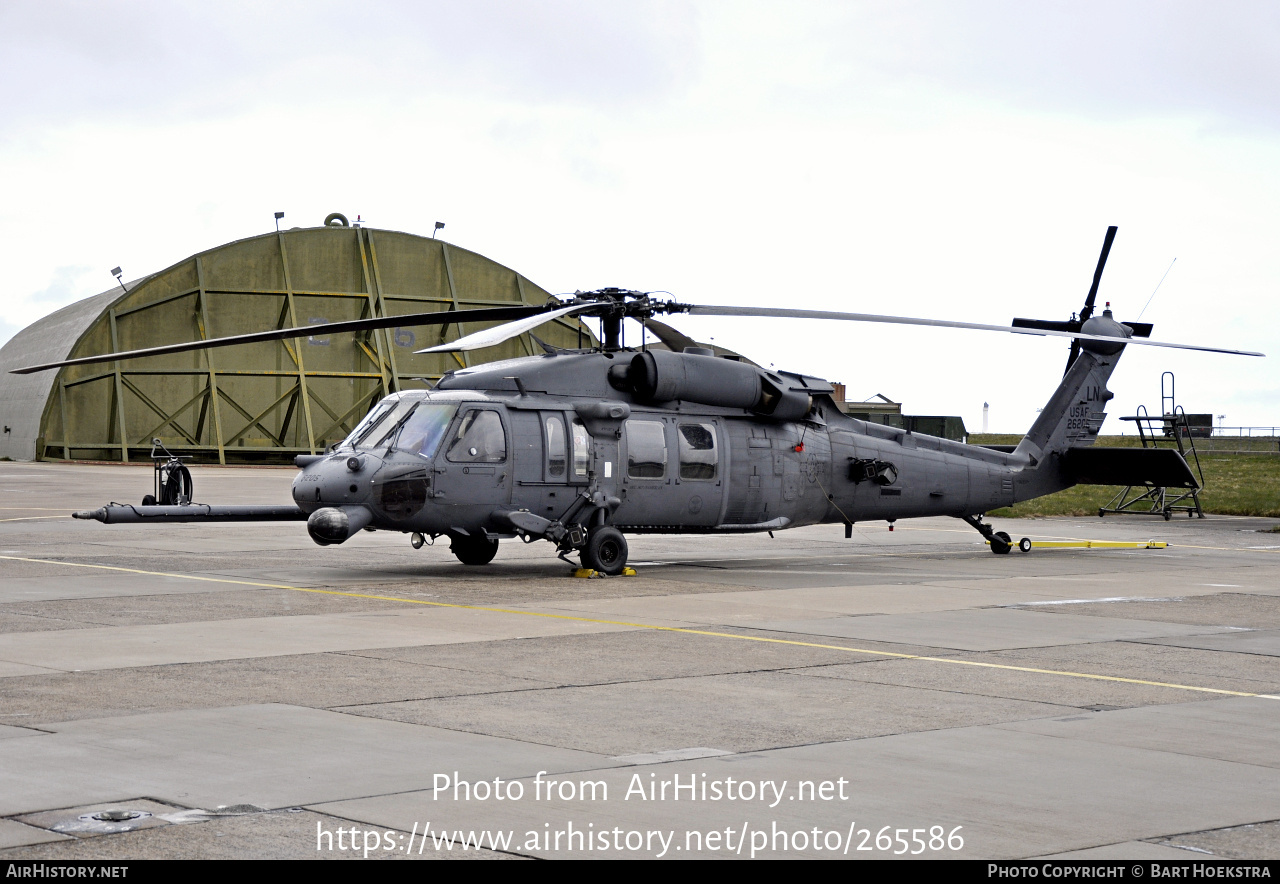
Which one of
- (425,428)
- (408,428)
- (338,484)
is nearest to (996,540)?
(425,428)

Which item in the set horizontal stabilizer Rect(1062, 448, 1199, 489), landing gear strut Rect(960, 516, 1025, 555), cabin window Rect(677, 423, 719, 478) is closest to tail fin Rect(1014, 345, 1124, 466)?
horizontal stabilizer Rect(1062, 448, 1199, 489)

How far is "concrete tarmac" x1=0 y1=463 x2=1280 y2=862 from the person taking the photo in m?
5.59

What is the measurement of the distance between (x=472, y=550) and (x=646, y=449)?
2770 millimetres

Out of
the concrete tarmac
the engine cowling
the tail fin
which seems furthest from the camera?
the tail fin

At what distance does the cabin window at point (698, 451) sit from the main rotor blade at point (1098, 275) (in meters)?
8.55

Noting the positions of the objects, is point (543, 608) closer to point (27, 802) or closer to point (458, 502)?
point (458, 502)

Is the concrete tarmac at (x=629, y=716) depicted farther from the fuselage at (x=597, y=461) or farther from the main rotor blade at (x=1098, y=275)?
the main rotor blade at (x=1098, y=275)

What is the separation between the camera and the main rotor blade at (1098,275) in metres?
23.6

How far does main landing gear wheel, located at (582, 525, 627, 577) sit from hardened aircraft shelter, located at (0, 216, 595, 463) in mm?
33385

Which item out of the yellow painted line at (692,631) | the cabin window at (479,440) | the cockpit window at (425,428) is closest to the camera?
the yellow painted line at (692,631)

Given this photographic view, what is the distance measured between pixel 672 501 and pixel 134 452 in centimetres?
3619

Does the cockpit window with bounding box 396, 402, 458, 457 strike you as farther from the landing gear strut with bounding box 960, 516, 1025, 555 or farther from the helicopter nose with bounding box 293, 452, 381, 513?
the landing gear strut with bounding box 960, 516, 1025, 555

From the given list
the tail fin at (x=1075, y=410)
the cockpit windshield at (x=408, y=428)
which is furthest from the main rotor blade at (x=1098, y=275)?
the cockpit windshield at (x=408, y=428)

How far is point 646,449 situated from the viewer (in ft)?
60.4
